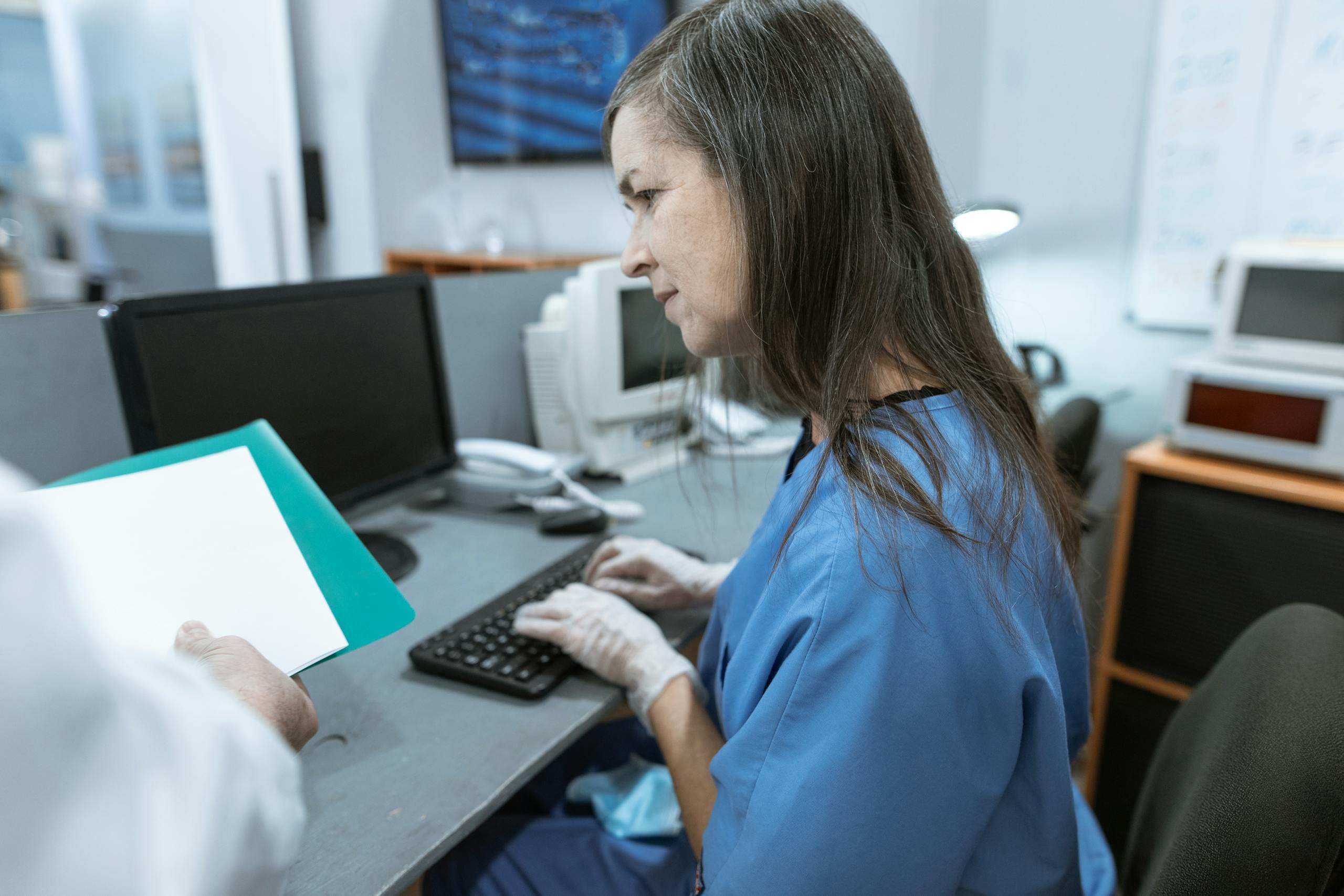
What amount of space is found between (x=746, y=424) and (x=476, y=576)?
2.50 feet

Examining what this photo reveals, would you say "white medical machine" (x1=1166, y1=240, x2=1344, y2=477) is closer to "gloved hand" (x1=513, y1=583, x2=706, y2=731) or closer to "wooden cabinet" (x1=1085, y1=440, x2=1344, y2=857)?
"wooden cabinet" (x1=1085, y1=440, x2=1344, y2=857)

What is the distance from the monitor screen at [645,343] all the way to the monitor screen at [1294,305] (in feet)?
3.46

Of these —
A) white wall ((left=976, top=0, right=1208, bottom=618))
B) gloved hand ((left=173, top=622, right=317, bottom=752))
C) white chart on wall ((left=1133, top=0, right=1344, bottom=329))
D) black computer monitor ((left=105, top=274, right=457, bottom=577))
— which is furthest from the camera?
white wall ((left=976, top=0, right=1208, bottom=618))

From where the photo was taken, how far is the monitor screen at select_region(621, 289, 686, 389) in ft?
4.80

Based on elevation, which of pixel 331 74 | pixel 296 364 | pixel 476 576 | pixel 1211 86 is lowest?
pixel 476 576

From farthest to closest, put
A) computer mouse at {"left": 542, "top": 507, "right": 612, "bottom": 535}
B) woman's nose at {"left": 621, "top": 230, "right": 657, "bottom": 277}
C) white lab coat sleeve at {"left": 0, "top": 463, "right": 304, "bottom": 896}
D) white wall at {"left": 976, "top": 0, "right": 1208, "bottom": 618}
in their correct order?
white wall at {"left": 976, "top": 0, "right": 1208, "bottom": 618} → computer mouse at {"left": 542, "top": 507, "right": 612, "bottom": 535} → woman's nose at {"left": 621, "top": 230, "right": 657, "bottom": 277} → white lab coat sleeve at {"left": 0, "top": 463, "right": 304, "bottom": 896}

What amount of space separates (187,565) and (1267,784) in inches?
31.7

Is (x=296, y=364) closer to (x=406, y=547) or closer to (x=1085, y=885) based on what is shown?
(x=406, y=547)

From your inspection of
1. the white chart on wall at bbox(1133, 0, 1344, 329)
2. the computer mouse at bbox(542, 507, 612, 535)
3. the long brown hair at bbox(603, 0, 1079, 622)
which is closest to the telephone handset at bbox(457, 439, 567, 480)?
the computer mouse at bbox(542, 507, 612, 535)

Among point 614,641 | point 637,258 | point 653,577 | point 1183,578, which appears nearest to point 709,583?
point 653,577

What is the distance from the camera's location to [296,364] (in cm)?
108

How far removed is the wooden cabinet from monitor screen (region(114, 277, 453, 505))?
1.33 meters

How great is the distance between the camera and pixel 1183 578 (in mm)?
1593

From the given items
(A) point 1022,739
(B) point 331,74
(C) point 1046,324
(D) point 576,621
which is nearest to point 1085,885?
(A) point 1022,739
